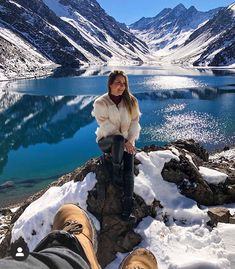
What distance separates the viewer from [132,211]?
29.6 feet

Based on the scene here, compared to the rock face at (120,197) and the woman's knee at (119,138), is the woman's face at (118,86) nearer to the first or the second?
the woman's knee at (119,138)

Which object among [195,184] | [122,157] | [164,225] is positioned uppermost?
[122,157]

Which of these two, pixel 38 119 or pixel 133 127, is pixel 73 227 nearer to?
pixel 133 127

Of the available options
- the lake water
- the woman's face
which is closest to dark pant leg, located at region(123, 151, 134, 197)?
the woman's face

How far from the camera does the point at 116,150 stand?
8.78m

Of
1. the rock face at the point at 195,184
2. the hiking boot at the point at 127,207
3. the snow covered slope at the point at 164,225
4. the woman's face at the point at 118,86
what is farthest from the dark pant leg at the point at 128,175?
the rock face at the point at 195,184

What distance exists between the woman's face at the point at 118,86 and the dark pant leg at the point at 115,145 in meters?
0.96

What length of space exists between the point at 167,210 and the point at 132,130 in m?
2.12

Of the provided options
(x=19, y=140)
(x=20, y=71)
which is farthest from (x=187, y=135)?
(x=20, y=71)

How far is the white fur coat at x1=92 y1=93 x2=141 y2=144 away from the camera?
28.9 feet

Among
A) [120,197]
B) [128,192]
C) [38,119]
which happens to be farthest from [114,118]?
[38,119]

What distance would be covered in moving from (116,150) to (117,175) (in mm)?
708

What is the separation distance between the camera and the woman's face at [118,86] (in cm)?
854

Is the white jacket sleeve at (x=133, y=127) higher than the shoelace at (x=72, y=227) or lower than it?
higher
